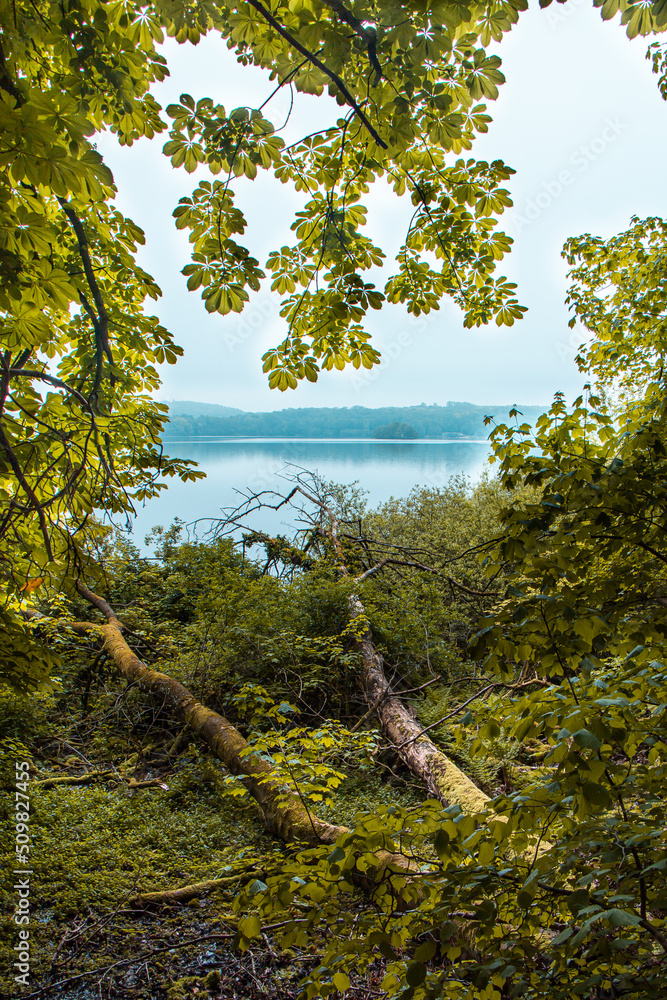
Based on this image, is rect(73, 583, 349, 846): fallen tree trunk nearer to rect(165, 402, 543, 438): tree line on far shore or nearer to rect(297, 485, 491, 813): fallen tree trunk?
rect(297, 485, 491, 813): fallen tree trunk

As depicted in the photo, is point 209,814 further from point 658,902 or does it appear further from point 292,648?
point 658,902

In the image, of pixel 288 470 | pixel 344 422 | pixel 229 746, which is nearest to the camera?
pixel 229 746

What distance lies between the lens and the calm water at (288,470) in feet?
30.6

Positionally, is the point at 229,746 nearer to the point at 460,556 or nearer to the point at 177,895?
the point at 177,895

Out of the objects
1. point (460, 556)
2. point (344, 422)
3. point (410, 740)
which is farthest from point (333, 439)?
point (460, 556)

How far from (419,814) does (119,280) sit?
482 cm

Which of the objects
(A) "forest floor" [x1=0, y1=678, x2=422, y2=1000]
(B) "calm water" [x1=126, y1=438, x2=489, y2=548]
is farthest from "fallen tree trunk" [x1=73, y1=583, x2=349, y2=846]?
(B) "calm water" [x1=126, y1=438, x2=489, y2=548]

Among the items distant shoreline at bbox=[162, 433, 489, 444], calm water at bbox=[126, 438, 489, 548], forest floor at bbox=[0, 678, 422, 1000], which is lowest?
forest floor at bbox=[0, 678, 422, 1000]

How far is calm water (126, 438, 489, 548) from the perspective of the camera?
9.31 meters

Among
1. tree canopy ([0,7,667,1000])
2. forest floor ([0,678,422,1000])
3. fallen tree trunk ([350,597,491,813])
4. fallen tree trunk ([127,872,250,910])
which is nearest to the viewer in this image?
tree canopy ([0,7,667,1000])

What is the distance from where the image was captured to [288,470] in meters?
10.1

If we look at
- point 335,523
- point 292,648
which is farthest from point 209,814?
point 335,523

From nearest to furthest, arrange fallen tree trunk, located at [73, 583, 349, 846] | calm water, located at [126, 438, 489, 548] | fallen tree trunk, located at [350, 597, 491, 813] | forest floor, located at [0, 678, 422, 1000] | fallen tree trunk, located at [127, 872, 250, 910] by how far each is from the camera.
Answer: forest floor, located at [0, 678, 422, 1000]
fallen tree trunk, located at [127, 872, 250, 910]
fallen tree trunk, located at [73, 583, 349, 846]
fallen tree trunk, located at [350, 597, 491, 813]
calm water, located at [126, 438, 489, 548]

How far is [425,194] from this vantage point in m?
2.51
